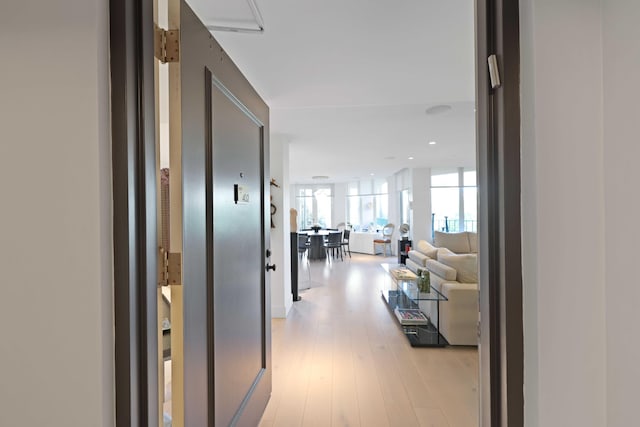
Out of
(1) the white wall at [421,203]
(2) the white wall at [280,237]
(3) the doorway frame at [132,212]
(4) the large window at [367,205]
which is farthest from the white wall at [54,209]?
(4) the large window at [367,205]

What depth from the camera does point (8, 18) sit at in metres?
0.86

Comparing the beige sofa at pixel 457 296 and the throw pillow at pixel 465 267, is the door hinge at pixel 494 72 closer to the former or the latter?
the beige sofa at pixel 457 296

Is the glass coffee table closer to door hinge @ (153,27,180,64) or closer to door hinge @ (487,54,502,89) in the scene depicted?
door hinge @ (487,54,502,89)

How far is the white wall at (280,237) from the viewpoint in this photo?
4.03 metres

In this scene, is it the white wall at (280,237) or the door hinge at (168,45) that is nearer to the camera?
the door hinge at (168,45)

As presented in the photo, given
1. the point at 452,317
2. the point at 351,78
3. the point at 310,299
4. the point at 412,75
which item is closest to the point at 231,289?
the point at 351,78

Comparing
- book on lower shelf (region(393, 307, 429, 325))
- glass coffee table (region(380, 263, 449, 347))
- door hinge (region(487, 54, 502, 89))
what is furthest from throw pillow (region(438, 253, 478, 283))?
door hinge (region(487, 54, 502, 89))

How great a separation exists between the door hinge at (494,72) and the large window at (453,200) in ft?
25.8

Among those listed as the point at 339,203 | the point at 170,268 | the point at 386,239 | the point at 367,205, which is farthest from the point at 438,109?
the point at 339,203

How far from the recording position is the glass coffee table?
325 centimetres

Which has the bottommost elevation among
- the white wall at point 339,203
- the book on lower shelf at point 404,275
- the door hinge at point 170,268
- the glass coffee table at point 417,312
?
the glass coffee table at point 417,312

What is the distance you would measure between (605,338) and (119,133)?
1428 millimetres

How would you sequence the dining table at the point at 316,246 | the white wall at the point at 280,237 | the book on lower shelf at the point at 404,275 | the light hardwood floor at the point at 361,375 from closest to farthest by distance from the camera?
the light hardwood floor at the point at 361,375 < the white wall at the point at 280,237 < the book on lower shelf at the point at 404,275 < the dining table at the point at 316,246

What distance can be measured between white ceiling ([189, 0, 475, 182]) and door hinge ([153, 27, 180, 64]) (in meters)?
0.61
